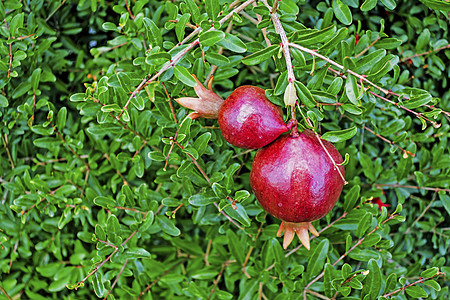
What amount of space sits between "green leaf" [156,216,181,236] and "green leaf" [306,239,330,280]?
0.31 meters

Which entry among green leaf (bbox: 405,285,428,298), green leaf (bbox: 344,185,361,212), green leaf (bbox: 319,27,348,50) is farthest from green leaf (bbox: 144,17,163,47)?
green leaf (bbox: 405,285,428,298)

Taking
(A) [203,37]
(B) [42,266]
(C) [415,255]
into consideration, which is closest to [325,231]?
(C) [415,255]

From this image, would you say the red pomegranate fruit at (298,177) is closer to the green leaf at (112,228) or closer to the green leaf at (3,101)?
the green leaf at (112,228)

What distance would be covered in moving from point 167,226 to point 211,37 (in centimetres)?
46

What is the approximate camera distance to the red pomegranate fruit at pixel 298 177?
2.09ft

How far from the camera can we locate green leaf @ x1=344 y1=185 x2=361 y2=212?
93cm

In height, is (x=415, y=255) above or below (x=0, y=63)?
below

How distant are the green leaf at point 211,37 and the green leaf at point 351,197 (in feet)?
1.61

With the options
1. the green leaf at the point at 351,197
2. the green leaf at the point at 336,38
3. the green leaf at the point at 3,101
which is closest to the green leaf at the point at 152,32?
the green leaf at the point at 336,38

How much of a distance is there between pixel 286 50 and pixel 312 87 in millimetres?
171

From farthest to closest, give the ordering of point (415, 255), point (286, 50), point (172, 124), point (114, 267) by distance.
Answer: point (415, 255)
point (114, 267)
point (172, 124)
point (286, 50)

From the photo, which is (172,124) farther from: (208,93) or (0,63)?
(0,63)

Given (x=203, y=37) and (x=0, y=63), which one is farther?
(x=0, y=63)

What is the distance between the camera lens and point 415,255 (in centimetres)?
114
